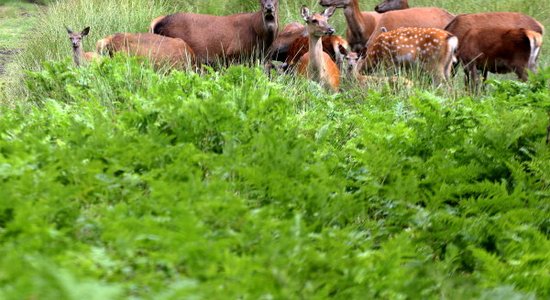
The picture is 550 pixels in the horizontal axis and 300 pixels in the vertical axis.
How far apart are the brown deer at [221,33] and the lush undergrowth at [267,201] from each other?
14.7 ft

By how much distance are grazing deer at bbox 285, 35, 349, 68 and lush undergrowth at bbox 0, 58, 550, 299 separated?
4047 millimetres

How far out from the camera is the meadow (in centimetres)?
268

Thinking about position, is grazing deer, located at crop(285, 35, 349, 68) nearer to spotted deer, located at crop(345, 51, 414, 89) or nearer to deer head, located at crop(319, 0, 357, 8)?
spotted deer, located at crop(345, 51, 414, 89)

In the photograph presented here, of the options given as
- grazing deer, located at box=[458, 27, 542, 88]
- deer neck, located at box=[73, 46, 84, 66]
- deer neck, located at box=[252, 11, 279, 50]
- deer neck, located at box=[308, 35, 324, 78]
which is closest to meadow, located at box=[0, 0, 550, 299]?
deer neck, located at box=[308, 35, 324, 78]

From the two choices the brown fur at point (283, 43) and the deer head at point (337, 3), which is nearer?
the brown fur at point (283, 43)

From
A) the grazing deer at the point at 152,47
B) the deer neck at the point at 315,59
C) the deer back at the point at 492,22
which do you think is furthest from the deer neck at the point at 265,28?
the deer back at the point at 492,22

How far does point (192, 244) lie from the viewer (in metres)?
2.69

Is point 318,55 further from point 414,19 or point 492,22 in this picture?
point 414,19

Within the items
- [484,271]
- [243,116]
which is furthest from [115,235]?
[243,116]

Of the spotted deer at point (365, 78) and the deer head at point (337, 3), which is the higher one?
the deer head at point (337, 3)

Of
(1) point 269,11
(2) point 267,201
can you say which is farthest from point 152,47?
(2) point 267,201

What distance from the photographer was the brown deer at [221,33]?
10180 millimetres

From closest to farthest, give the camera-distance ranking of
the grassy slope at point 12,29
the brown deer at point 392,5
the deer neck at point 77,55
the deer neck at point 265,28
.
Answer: the deer neck at point 77,55 < the deer neck at point 265,28 < the grassy slope at point 12,29 < the brown deer at point 392,5

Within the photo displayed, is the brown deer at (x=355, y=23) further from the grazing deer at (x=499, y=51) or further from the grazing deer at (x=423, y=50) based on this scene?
the grazing deer at (x=499, y=51)
